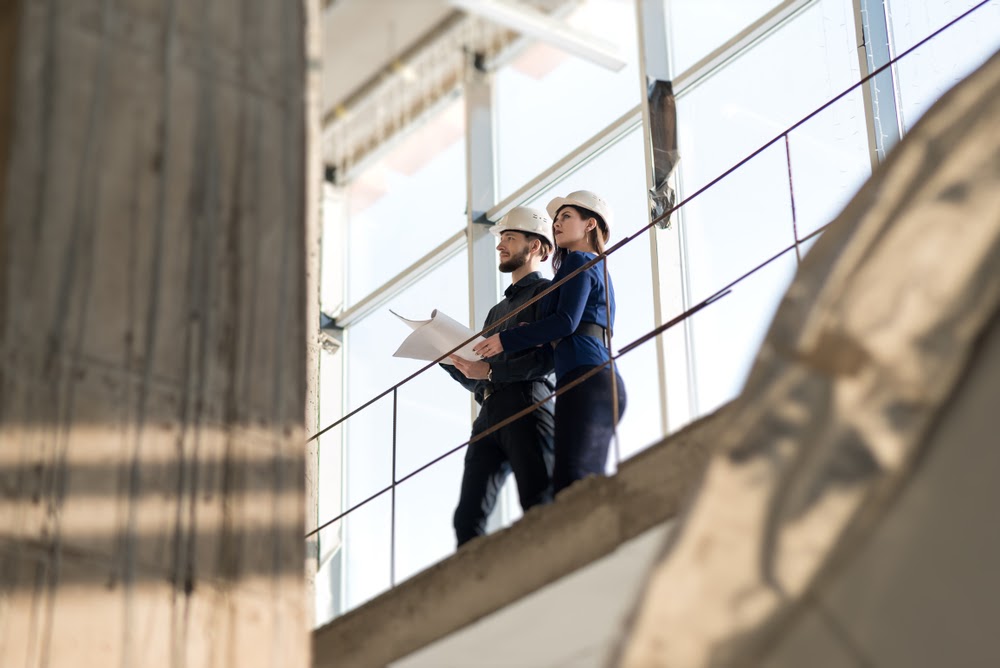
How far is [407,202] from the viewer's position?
43.4 ft

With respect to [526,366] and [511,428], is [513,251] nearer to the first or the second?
[526,366]

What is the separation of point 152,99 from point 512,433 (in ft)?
13.4

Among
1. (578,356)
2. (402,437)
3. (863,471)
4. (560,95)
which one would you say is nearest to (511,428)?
(578,356)

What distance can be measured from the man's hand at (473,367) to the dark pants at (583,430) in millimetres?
566

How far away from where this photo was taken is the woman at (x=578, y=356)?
18.2 ft

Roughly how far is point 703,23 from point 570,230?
5.01m

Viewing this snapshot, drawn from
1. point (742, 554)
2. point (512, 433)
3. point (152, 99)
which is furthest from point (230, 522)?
point (512, 433)

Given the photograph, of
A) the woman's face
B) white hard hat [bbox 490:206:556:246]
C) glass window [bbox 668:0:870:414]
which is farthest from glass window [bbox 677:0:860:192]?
the woman's face

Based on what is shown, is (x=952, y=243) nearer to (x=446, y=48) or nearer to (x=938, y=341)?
(x=938, y=341)

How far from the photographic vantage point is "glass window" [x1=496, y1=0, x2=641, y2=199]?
11.3 metres

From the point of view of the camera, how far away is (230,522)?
193 centimetres

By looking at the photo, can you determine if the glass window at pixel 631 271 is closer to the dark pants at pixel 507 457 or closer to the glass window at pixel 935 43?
the glass window at pixel 935 43

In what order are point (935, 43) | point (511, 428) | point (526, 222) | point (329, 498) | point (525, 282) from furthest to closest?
point (329, 498), point (935, 43), point (526, 222), point (525, 282), point (511, 428)

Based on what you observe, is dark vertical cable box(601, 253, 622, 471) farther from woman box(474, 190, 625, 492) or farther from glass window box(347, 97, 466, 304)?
glass window box(347, 97, 466, 304)
